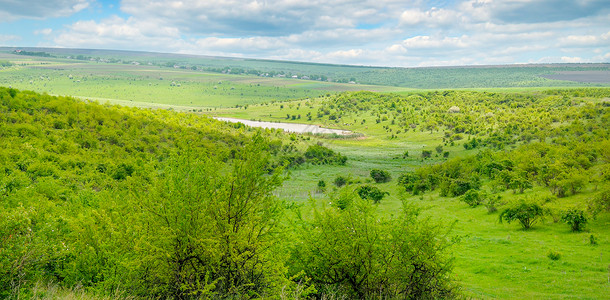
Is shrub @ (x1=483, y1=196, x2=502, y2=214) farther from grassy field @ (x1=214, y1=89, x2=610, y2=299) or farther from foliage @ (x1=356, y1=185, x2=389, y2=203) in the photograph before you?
foliage @ (x1=356, y1=185, x2=389, y2=203)

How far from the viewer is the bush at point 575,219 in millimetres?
20312

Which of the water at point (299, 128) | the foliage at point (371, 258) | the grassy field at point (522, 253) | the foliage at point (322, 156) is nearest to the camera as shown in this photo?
the foliage at point (371, 258)

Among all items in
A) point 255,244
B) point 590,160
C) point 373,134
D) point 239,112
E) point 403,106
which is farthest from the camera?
point 239,112

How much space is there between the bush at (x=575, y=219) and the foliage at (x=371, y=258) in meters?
13.8

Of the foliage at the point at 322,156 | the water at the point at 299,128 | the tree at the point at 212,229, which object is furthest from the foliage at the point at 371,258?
the water at the point at 299,128

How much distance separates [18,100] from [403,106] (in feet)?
345

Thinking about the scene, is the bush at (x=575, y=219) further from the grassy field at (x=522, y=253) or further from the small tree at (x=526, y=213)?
the small tree at (x=526, y=213)

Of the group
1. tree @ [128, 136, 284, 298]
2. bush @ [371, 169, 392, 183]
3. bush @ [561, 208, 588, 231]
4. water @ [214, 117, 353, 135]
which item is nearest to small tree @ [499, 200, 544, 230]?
bush @ [561, 208, 588, 231]

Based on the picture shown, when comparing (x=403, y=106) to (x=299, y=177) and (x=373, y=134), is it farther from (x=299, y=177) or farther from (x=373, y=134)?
(x=299, y=177)

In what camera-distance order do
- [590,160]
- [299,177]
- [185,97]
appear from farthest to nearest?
[185,97]
[299,177]
[590,160]

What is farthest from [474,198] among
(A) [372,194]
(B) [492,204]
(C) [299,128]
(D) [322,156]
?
(C) [299,128]

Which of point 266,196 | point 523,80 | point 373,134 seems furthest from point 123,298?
point 523,80

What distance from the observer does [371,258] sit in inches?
407

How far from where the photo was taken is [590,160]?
108 ft
